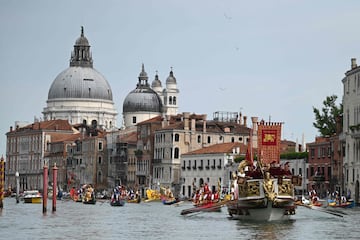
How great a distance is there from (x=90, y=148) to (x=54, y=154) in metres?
14.8

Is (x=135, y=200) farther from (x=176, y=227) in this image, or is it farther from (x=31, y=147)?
(x=31, y=147)

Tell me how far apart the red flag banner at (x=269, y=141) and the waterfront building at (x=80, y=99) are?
126 m

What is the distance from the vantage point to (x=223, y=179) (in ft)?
381

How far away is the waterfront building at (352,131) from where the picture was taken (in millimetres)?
82688

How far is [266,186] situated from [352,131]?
29248 mm

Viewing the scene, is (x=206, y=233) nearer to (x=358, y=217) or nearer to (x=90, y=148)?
(x=358, y=217)

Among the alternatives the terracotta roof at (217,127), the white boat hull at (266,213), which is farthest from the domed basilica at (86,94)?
the white boat hull at (266,213)

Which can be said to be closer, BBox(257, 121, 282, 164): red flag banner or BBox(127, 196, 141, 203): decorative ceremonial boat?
BBox(257, 121, 282, 164): red flag banner

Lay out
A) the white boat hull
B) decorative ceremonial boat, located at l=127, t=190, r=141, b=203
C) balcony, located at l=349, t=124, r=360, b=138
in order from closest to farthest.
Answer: the white boat hull → balcony, located at l=349, t=124, r=360, b=138 → decorative ceremonial boat, located at l=127, t=190, r=141, b=203

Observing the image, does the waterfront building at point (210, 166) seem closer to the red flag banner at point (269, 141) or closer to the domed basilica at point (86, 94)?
the domed basilica at point (86, 94)

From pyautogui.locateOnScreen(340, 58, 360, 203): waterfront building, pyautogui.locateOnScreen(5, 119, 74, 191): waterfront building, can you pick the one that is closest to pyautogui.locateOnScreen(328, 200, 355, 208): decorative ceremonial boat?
pyautogui.locateOnScreen(340, 58, 360, 203): waterfront building

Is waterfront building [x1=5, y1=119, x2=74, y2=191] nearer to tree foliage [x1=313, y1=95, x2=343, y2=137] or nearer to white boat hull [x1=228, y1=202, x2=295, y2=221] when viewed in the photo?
tree foliage [x1=313, y1=95, x2=343, y2=137]

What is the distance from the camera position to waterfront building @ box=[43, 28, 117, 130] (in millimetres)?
185625

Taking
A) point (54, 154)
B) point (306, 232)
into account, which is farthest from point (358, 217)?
point (54, 154)
